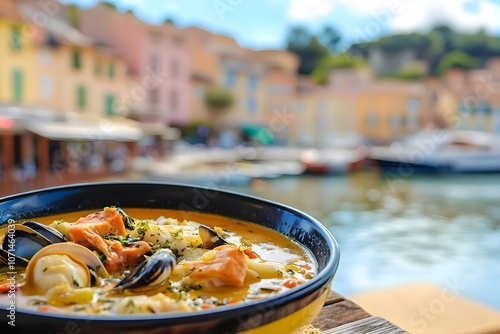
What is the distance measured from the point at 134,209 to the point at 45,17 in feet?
62.7

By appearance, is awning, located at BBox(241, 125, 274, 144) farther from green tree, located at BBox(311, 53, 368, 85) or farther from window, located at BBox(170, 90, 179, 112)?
green tree, located at BBox(311, 53, 368, 85)

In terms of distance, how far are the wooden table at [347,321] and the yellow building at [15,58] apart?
56.4ft

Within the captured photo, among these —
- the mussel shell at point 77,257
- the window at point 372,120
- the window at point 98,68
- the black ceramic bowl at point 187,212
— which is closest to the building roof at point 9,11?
the window at point 98,68

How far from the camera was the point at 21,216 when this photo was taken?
3.29ft

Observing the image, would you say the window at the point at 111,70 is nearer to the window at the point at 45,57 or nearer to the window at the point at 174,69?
the window at the point at 45,57

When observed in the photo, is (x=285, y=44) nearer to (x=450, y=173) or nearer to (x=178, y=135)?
(x=178, y=135)

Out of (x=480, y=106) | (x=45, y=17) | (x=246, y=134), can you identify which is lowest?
(x=246, y=134)

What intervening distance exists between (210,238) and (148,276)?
0.23 metres

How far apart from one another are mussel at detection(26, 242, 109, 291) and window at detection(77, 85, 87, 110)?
65.6 feet

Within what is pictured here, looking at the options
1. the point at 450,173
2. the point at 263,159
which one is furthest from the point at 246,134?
the point at 450,173

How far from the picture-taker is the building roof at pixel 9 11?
15.8 meters


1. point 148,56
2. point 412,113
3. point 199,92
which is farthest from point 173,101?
point 412,113

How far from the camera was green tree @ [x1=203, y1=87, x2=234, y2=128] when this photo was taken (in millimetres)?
27625

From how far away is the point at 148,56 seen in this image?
23.5 m
